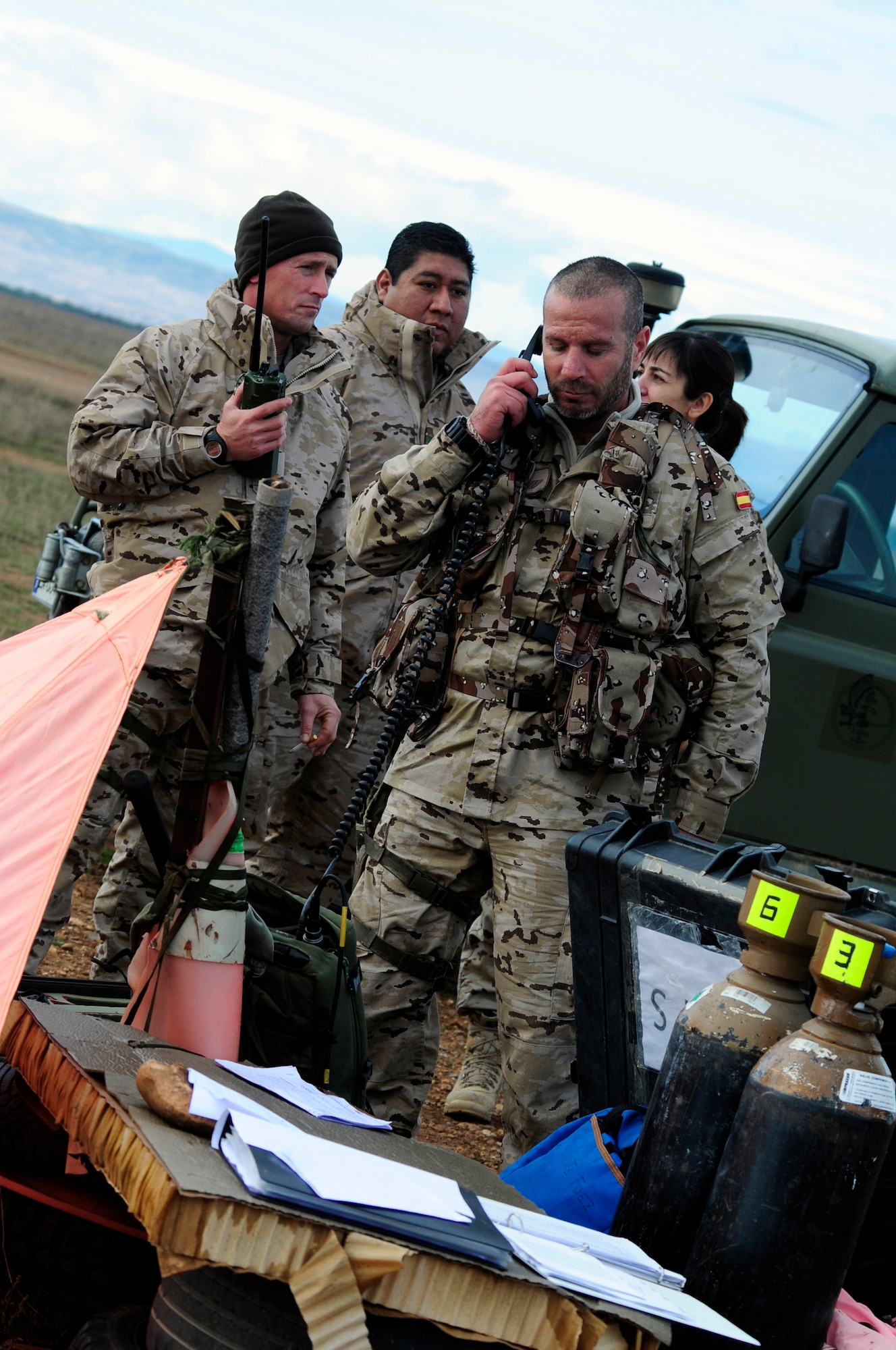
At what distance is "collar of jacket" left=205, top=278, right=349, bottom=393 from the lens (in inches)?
156

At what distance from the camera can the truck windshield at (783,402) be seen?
5387 millimetres

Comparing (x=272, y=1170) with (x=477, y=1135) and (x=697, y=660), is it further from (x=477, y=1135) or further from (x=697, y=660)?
(x=477, y=1135)

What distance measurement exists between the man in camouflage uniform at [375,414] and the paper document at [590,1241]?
290 centimetres

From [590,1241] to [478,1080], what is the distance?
2.75 meters

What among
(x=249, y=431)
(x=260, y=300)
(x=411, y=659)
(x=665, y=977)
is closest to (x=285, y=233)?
(x=249, y=431)

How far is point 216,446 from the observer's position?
11.7ft

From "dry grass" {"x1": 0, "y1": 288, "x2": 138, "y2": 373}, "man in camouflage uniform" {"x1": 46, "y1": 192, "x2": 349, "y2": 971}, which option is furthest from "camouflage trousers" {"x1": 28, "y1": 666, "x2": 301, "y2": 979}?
"dry grass" {"x1": 0, "y1": 288, "x2": 138, "y2": 373}

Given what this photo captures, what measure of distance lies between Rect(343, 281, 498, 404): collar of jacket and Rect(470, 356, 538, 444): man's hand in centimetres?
180

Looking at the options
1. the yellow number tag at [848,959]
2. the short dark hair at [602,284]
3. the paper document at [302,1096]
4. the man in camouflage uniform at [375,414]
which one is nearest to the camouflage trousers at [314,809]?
the man in camouflage uniform at [375,414]

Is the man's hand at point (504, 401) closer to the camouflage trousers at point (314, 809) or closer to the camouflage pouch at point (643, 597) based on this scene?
the camouflage pouch at point (643, 597)

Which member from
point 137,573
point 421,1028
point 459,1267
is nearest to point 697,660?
point 421,1028

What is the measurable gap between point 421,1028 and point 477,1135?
4.71ft

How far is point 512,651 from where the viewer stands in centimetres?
339

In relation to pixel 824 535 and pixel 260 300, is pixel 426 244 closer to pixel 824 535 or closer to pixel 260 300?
pixel 824 535
